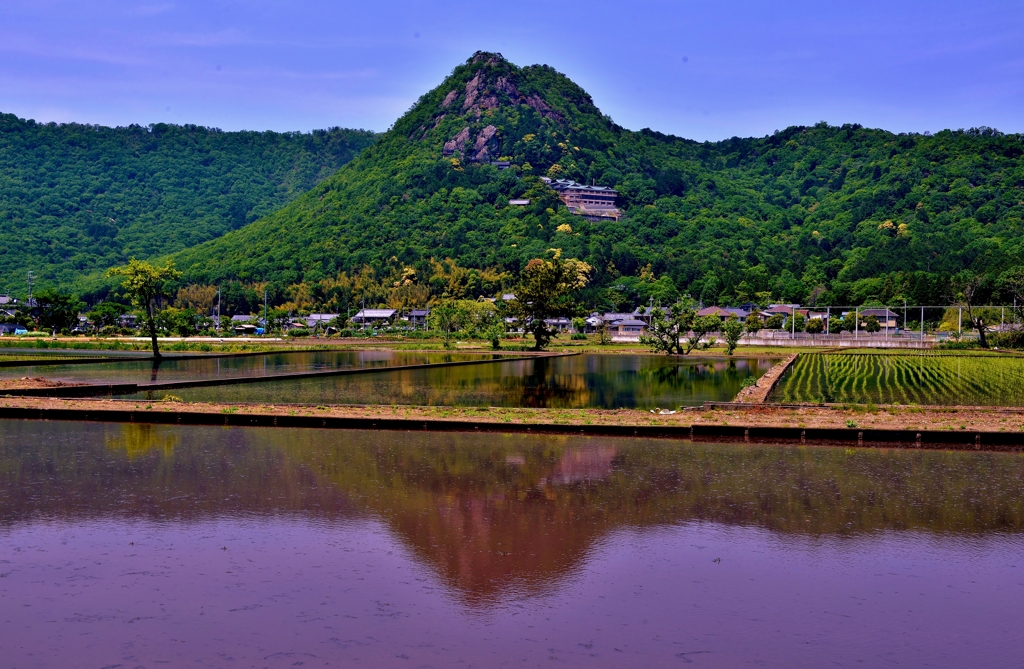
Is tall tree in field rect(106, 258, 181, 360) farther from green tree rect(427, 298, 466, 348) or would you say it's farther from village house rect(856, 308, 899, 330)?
village house rect(856, 308, 899, 330)

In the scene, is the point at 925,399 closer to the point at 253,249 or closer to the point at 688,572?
the point at 688,572

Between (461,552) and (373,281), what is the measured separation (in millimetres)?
136961

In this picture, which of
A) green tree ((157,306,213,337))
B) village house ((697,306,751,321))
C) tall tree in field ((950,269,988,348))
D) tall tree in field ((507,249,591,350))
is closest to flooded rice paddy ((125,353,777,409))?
tall tree in field ((507,249,591,350))

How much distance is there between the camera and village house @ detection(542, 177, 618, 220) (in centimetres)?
19300

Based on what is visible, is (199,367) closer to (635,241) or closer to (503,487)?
(503,487)

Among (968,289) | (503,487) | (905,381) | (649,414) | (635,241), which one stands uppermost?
(635,241)

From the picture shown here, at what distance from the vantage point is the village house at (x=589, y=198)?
193 m

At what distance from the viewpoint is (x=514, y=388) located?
35.9m

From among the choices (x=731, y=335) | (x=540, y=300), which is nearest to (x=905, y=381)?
(x=731, y=335)

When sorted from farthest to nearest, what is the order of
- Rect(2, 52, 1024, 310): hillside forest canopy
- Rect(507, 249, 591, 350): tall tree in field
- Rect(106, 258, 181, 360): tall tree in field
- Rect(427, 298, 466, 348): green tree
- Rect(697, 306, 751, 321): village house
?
Rect(2, 52, 1024, 310): hillside forest canopy, Rect(697, 306, 751, 321): village house, Rect(427, 298, 466, 348): green tree, Rect(507, 249, 591, 350): tall tree in field, Rect(106, 258, 181, 360): tall tree in field

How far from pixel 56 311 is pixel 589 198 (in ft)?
408

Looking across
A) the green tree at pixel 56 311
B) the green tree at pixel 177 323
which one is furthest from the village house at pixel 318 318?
the green tree at pixel 56 311

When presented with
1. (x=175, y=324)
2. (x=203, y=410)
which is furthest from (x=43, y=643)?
(x=175, y=324)

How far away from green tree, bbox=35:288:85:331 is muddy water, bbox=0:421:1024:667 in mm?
79278
